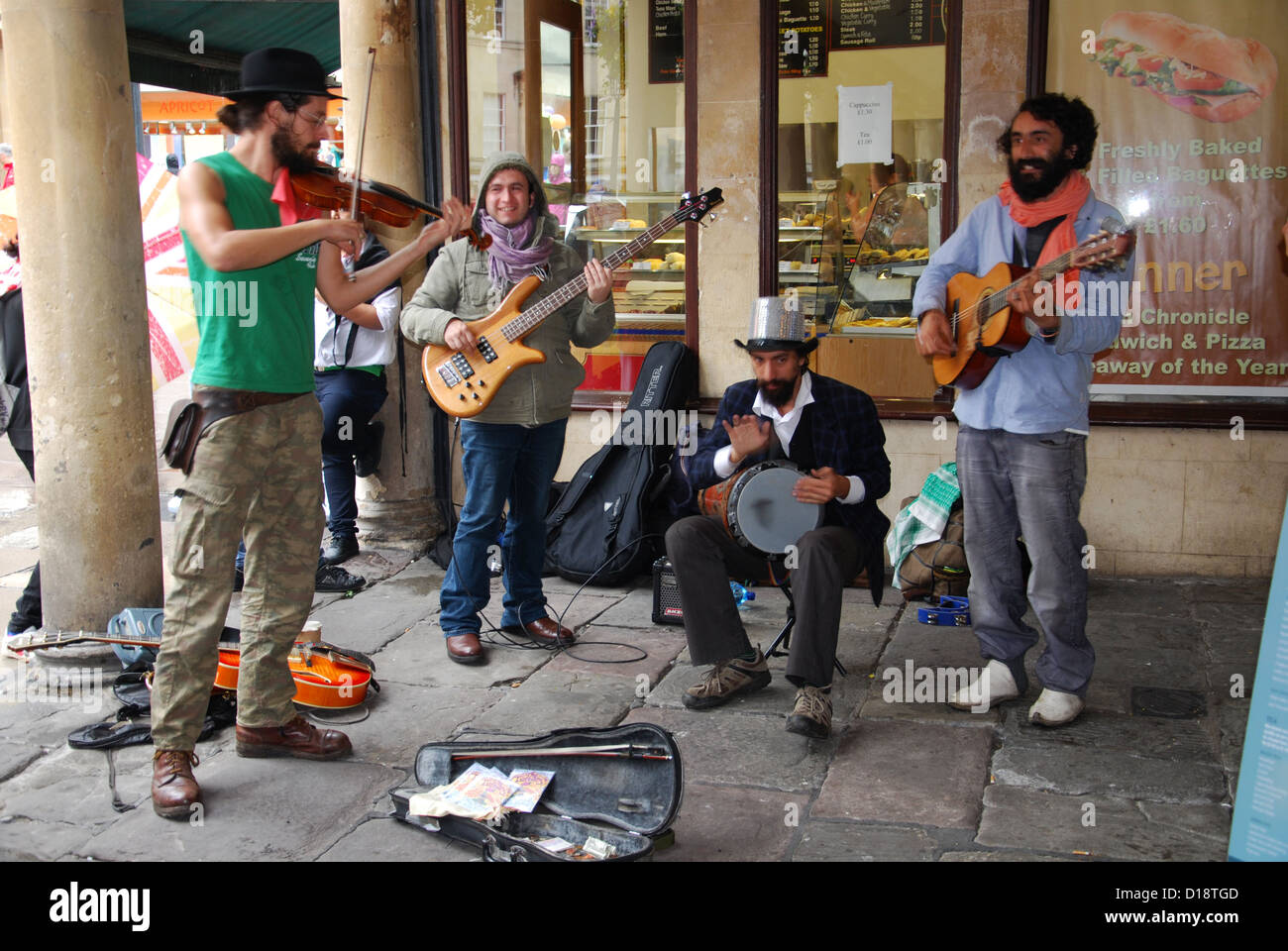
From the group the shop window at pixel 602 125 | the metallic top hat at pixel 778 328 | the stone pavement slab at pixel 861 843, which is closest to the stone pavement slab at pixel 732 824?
the stone pavement slab at pixel 861 843

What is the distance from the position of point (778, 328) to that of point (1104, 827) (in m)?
1.92

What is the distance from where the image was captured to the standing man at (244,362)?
11.2ft

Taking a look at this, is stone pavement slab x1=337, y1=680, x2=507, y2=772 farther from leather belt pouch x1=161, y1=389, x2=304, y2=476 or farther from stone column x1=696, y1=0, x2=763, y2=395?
stone column x1=696, y1=0, x2=763, y2=395

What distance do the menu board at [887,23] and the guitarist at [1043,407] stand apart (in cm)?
210

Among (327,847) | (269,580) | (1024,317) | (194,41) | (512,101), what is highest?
(194,41)

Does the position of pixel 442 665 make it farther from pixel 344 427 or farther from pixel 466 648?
pixel 344 427

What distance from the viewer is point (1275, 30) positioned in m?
5.49

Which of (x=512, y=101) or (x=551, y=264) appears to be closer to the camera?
(x=551, y=264)

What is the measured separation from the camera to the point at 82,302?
4.45m

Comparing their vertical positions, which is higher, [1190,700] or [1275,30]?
[1275,30]

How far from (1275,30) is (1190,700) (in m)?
3.15

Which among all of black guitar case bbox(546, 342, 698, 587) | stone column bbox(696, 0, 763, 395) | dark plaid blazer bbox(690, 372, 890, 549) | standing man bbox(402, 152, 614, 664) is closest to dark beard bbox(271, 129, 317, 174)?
standing man bbox(402, 152, 614, 664)
